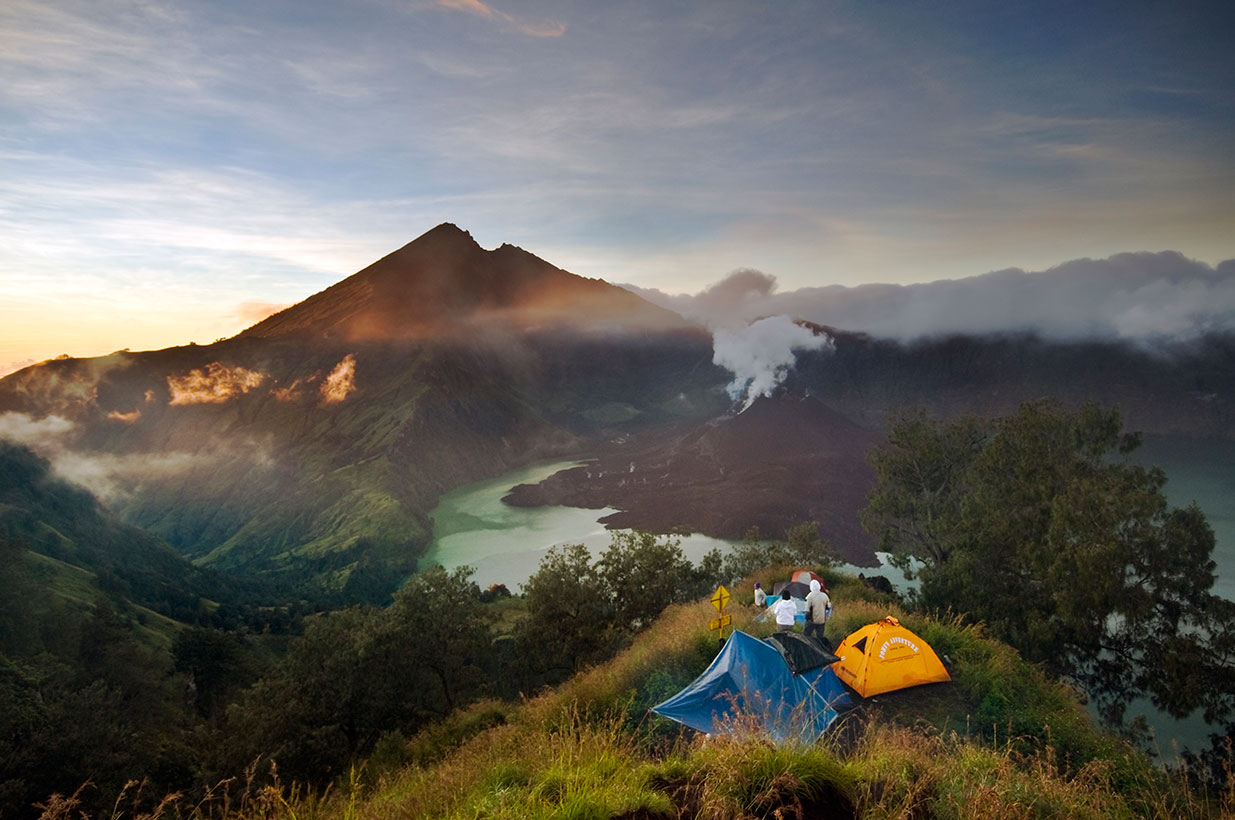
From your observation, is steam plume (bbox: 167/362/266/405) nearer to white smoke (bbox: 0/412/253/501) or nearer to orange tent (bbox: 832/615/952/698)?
white smoke (bbox: 0/412/253/501)

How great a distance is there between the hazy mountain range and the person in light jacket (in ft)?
170

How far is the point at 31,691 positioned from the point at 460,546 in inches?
2472

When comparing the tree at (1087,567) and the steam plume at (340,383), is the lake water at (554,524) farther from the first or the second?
the steam plume at (340,383)

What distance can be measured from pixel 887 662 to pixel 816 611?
1576 millimetres

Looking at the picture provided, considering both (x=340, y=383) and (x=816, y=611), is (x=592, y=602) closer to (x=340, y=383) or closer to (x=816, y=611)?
(x=816, y=611)

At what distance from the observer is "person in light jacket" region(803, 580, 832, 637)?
39.4 feet

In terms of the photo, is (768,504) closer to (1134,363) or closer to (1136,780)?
(1136,780)

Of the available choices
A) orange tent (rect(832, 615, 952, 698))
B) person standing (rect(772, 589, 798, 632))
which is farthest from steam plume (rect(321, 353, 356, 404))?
orange tent (rect(832, 615, 952, 698))

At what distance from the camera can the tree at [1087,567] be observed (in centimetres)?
1869

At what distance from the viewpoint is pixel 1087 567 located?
736 inches

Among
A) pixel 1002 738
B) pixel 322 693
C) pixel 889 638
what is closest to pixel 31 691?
pixel 322 693

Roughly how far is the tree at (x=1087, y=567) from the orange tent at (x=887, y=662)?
11.6 m

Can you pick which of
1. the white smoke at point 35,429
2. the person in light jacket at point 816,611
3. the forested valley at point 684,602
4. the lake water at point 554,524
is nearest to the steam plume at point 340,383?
the lake water at point 554,524

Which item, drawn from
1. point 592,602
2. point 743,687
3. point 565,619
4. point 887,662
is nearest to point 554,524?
point 592,602
